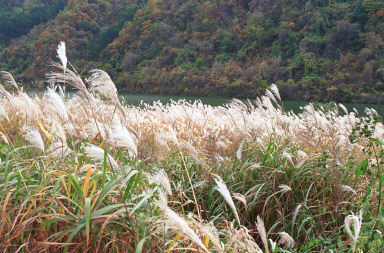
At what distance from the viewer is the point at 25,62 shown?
A: 56000mm

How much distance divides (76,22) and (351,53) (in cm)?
5177

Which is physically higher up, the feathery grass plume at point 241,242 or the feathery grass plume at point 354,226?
the feathery grass plume at point 354,226

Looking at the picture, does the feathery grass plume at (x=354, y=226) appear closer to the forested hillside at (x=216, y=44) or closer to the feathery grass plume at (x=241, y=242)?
the feathery grass plume at (x=241, y=242)

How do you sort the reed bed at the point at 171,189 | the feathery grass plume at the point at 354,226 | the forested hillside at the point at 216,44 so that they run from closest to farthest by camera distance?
the feathery grass plume at the point at 354,226, the reed bed at the point at 171,189, the forested hillside at the point at 216,44

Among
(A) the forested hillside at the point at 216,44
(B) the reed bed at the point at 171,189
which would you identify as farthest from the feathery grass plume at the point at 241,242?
(A) the forested hillside at the point at 216,44

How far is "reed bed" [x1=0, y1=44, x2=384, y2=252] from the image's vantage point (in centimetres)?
181

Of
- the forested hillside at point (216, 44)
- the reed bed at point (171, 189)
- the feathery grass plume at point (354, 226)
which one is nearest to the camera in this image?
the feathery grass plume at point (354, 226)

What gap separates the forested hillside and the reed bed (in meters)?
35.5

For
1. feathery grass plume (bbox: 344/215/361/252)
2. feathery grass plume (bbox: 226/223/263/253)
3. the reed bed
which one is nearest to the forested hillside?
the reed bed

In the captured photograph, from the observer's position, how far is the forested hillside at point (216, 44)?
42.5 meters

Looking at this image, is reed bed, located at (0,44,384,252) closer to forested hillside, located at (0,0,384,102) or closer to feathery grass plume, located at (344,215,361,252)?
feathery grass plume, located at (344,215,361,252)

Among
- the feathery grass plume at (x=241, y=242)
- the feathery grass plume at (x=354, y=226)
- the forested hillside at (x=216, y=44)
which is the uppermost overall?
the feathery grass plume at (x=354, y=226)

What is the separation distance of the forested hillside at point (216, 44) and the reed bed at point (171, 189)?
3549 cm

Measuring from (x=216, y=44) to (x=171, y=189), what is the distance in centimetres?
6042
